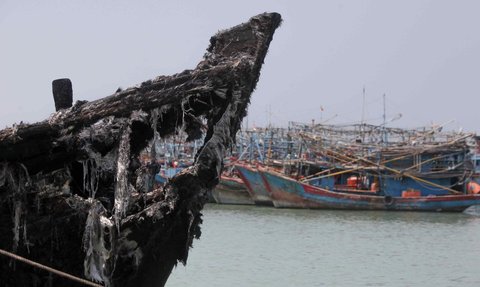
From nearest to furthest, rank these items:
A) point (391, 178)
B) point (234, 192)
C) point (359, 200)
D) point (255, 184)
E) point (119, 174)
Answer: point (119, 174), point (359, 200), point (391, 178), point (255, 184), point (234, 192)

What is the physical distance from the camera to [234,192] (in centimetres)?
3712

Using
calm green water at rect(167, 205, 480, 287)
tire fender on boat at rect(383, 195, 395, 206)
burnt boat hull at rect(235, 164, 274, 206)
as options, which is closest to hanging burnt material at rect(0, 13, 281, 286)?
calm green water at rect(167, 205, 480, 287)

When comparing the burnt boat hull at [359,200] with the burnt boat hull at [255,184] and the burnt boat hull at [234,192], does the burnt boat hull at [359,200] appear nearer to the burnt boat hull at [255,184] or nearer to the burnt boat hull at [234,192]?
the burnt boat hull at [255,184]

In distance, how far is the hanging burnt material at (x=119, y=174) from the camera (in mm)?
4734

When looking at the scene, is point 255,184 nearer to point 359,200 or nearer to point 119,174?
point 359,200

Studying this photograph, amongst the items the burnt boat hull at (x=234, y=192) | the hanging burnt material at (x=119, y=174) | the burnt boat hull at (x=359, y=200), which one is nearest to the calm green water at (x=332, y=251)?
the burnt boat hull at (x=359, y=200)

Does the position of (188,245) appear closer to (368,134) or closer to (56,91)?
(56,91)

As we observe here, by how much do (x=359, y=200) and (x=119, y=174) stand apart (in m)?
29.2

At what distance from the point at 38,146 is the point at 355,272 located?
1196 centimetres

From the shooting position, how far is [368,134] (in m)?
35.6

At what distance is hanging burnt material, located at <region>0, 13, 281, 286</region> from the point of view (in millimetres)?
4734

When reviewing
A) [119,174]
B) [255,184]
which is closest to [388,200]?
[255,184]

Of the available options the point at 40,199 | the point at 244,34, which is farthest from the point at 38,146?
the point at 244,34

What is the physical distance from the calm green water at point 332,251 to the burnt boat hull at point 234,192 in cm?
624
